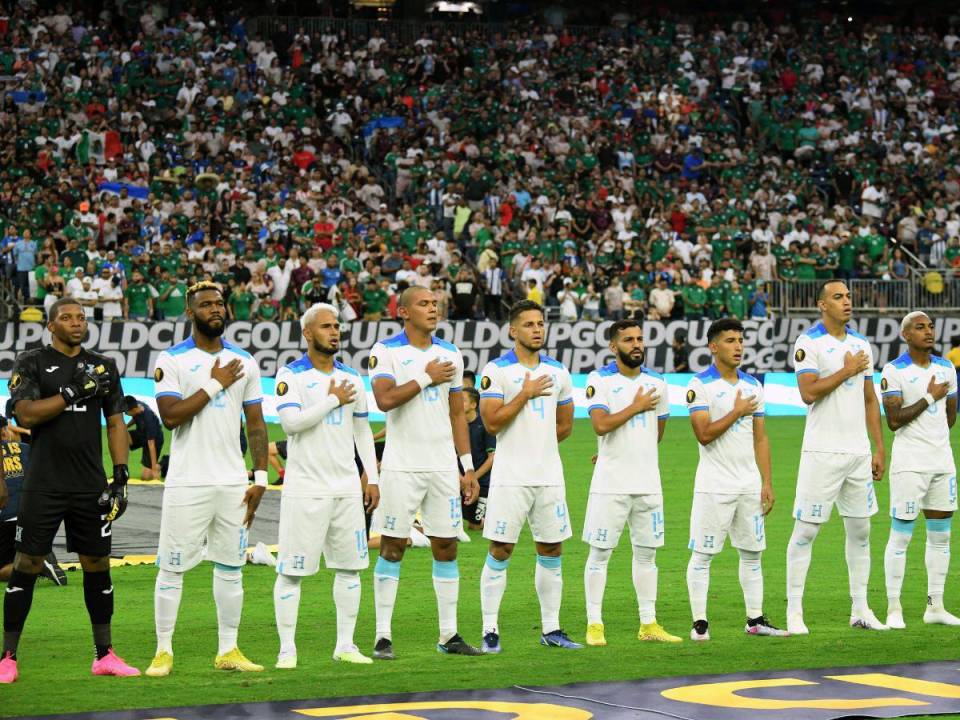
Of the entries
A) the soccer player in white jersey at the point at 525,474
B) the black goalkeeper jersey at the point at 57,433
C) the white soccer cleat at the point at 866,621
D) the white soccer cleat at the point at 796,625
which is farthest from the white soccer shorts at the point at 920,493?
the black goalkeeper jersey at the point at 57,433

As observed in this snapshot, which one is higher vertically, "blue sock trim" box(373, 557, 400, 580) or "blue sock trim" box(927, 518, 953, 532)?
"blue sock trim" box(927, 518, 953, 532)

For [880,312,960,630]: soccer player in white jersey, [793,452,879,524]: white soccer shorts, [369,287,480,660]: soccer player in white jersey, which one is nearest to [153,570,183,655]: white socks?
[369,287,480,660]: soccer player in white jersey

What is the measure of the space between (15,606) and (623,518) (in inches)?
152

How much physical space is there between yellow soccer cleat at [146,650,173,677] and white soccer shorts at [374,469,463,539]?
5.09ft

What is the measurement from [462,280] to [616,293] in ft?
10.6

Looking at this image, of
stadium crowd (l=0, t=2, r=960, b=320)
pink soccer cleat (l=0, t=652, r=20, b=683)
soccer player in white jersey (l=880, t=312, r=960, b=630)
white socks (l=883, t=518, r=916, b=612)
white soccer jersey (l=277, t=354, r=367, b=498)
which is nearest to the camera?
pink soccer cleat (l=0, t=652, r=20, b=683)

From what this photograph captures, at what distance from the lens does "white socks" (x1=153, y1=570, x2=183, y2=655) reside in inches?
359

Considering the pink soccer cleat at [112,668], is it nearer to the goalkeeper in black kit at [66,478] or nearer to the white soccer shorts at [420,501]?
the goalkeeper in black kit at [66,478]

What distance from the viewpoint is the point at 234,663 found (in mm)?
9180

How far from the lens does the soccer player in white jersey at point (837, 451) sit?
422 inches

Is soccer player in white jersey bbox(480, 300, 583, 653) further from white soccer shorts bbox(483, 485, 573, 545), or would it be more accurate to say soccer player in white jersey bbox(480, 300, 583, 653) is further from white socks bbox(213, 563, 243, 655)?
white socks bbox(213, 563, 243, 655)

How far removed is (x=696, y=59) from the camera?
144ft

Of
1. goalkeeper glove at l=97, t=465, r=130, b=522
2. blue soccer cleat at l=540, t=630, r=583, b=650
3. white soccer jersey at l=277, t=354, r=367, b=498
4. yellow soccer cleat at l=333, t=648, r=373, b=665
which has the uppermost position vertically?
white soccer jersey at l=277, t=354, r=367, b=498

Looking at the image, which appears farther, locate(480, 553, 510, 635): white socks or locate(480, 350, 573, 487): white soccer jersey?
locate(480, 350, 573, 487): white soccer jersey
